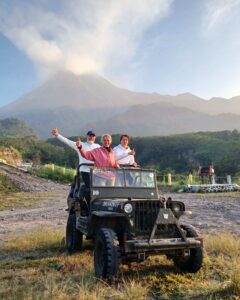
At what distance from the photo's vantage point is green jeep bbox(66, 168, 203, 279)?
6.70m

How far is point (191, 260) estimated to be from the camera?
24.0 ft

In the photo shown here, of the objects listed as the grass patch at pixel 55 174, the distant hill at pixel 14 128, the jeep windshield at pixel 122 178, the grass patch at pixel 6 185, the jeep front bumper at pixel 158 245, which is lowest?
the jeep front bumper at pixel 158 245

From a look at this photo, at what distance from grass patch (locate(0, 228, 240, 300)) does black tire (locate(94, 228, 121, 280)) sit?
0.16 m

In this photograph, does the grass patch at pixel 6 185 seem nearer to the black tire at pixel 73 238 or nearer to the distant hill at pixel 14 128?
the black tire at pixel 73 238

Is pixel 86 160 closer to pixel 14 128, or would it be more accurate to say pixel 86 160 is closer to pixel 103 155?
pixel 103 155

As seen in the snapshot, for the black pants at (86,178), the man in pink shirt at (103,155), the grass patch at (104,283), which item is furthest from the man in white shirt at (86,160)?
the grass patch at (104,283)

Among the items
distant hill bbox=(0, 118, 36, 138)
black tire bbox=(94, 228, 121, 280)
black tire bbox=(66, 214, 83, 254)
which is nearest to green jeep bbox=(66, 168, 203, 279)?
black tire bbox=(94, 228, 121, 280)

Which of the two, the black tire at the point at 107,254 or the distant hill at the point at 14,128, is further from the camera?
the distant hill at the point at 14,128

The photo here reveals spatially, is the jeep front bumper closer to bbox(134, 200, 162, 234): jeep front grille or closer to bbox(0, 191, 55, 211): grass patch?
bbox(134, 200, 162, 234): jeep front grille

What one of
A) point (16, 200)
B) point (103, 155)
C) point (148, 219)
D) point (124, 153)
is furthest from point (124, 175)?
point (16, 200)

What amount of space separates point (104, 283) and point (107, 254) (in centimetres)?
42

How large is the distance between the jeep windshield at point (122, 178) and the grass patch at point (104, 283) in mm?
1442

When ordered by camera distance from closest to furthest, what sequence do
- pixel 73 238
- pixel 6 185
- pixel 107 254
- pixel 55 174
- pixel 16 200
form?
pixel 107 254
pixel 73 238
pixel 16 200
pixel 6 185
pixel 55 174

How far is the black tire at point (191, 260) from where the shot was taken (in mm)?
7215
